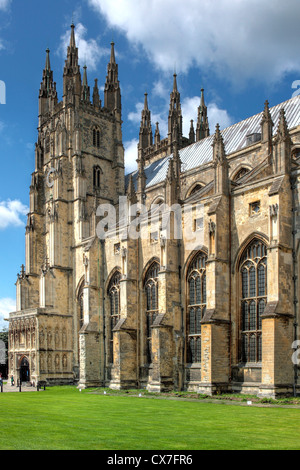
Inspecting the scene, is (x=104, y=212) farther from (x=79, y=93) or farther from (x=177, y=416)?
(x=177, y=416)

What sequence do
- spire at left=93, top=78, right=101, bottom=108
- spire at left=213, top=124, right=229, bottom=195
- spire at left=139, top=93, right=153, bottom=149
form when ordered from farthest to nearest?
1. spire at left=139, top=93, right=153, bottom=149
2. spire at left=93, top=78, right=101, bottom=108
3. spire at left=213, top=124, right=229, bottom=195

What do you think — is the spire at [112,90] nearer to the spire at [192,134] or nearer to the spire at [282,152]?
the spire at [192,134]

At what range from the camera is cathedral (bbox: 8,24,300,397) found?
1067 inches

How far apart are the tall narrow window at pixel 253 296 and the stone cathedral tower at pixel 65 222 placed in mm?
15907

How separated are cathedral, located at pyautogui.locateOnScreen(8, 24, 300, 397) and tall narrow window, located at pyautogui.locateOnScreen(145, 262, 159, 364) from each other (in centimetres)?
9

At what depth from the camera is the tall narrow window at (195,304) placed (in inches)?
1243

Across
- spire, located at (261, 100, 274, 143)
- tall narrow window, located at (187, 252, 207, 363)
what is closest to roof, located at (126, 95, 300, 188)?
spire, located at (261, 100, 274, 143)

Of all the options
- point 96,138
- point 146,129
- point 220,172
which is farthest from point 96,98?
point 220,172

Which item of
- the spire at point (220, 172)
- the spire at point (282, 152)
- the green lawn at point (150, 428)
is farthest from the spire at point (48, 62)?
the green lawn at point (150, 428)

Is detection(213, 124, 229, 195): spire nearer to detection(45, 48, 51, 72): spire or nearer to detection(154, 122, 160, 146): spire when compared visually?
detection(154, 122, 160, 146): spire

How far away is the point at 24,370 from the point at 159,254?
831 inches

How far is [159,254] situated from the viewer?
114ft
